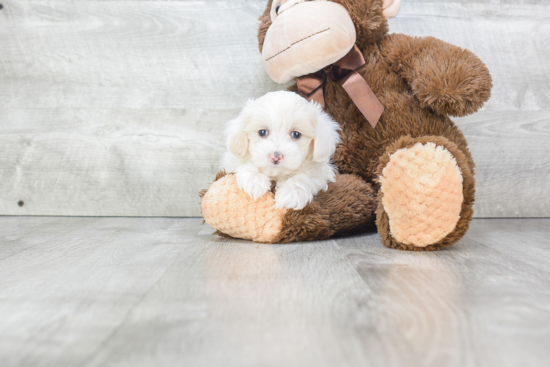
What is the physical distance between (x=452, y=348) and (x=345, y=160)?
27.5 inches

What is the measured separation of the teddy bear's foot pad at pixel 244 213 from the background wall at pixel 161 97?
0.45m

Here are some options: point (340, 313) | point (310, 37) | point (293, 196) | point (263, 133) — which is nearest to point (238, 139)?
point (263, 133)

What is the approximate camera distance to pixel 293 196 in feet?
2.96

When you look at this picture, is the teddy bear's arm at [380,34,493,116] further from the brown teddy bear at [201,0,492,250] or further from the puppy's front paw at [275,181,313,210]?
Answer: the puppy's front paw at [275,181,313,210]

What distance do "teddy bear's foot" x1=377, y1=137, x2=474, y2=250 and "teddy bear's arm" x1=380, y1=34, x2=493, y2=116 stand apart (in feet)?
0.40

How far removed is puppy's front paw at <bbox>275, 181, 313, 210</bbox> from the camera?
902 millimetres

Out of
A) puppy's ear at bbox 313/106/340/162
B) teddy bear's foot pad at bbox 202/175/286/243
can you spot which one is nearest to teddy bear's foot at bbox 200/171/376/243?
teddy bear's foot pad at bbox 202/175/286/243

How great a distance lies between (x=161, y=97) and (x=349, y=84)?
62 centimetres

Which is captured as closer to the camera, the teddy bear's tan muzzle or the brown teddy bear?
the brown teddy bear

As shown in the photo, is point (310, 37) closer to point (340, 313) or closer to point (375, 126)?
point (375, 126)

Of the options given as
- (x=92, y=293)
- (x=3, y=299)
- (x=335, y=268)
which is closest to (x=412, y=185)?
(x=335, y=268)

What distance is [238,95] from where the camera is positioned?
136 centimetres

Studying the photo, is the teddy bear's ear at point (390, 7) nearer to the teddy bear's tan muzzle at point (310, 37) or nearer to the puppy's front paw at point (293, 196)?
the teddy bear's tan muzzle at point (310, 37)

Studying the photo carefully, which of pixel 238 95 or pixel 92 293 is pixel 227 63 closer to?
pixel 238 95
